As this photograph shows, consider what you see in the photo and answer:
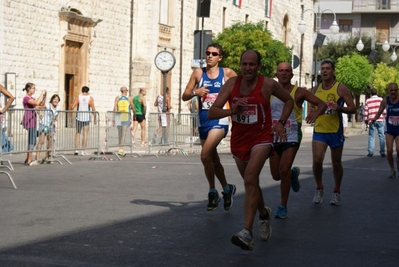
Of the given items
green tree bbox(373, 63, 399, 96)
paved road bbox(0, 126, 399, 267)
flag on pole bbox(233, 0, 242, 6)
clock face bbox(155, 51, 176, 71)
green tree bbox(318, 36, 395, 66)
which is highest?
flag on pole bbox(233, 0, 242, 6)

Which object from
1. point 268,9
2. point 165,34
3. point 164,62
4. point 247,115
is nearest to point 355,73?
point 268,9

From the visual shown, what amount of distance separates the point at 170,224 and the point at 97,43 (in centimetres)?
2829

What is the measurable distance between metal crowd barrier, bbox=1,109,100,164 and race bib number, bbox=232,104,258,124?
9.15 metres

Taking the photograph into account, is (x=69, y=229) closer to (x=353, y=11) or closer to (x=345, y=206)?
(x=345, y=206)

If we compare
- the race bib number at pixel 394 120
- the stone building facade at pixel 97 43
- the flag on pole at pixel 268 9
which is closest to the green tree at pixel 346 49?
the flag on pole at pixel 268 9

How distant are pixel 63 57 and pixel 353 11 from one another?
6424 cm

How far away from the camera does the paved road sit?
7770 millimetres

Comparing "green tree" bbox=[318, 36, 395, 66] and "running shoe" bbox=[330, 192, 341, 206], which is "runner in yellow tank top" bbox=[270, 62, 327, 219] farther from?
"green tree" bbox=[318, 36, 395, 66]

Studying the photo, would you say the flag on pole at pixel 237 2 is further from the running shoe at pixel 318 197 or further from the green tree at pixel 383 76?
the running shoe at pixel 318 197

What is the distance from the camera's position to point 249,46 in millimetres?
44812

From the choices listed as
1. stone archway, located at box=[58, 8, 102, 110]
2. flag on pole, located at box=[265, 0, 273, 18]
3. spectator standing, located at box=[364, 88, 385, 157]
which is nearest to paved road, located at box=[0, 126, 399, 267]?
spectator standing, located at box=[364, 88, 385, 157]

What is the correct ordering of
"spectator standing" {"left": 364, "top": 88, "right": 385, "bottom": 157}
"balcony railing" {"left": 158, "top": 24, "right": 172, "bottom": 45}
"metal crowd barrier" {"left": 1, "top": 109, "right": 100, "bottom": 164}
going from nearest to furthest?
1. "metal crowd barrier" {"left": 1, "top": 109, "right": 100, "bottom": 164}
2. "spectator standing" {"left": 364, "top": 88, "right": 385, "bottom": 157}
3. "balcony railing" {"left": 158, "top": 24, "right": 172, "bottom": 45}

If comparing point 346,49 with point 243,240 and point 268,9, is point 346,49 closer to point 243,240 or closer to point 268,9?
point 268,9

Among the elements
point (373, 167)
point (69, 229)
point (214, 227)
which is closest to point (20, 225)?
point (69, 229)
